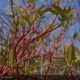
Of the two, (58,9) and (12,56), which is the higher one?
(58,9)

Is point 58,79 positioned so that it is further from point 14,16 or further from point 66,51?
point 66,51

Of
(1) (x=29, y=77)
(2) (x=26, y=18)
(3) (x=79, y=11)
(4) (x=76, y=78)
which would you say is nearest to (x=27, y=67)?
(2) (x=26, y=18)

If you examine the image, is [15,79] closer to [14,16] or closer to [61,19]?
[14,16]

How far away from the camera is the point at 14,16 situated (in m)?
1.03

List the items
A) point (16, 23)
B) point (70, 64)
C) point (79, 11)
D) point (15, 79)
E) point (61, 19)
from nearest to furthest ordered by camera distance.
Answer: point (70, 64) < point (61, 19) < point (16, 23) < point (15, 79) < point (79, 11)

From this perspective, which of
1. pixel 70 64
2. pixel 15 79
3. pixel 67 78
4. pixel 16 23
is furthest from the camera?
pixel 67 78

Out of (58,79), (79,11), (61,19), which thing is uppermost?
(79,11)

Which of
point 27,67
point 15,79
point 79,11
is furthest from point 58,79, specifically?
point 79,11

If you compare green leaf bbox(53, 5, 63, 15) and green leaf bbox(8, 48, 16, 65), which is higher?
green leaf bbox(53, 5, 63, 15)

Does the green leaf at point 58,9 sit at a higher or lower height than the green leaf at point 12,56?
higher

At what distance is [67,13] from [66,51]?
5.5 inches

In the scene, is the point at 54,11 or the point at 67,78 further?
the point at 67,78

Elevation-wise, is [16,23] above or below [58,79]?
above

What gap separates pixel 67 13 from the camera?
0.79 m
